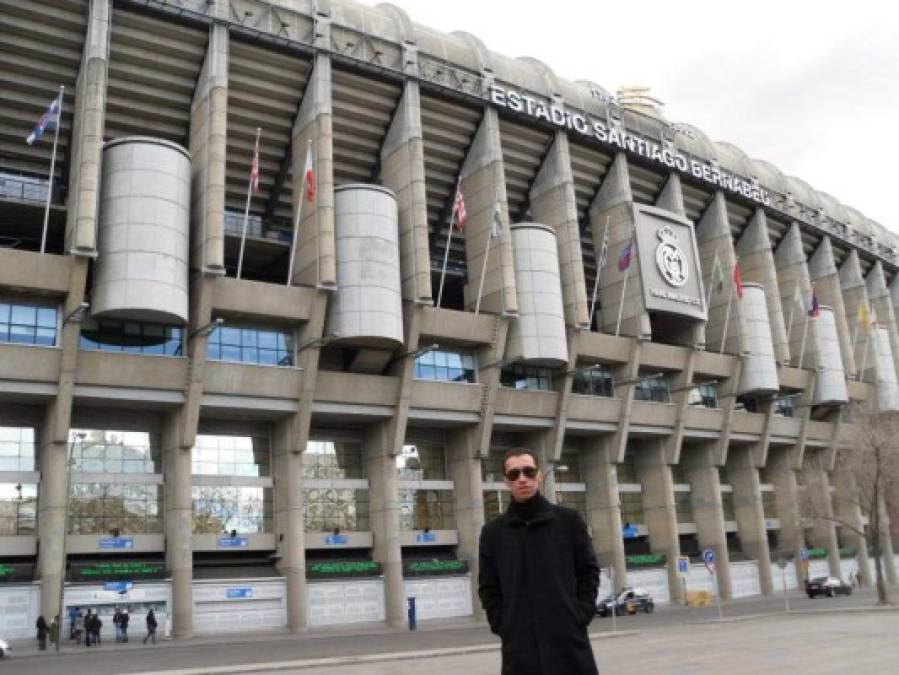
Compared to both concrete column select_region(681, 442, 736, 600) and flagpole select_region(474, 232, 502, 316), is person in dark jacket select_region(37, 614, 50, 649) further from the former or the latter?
concrete column select_region(681, 442, 736, 600)

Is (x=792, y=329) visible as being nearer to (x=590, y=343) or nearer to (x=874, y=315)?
(x=874, y=315)

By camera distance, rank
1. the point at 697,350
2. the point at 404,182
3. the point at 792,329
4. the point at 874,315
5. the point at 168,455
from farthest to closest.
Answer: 1. the point at 874,315
2. the point at 792,329
3. the point at 697,350
4. the point at 404,182
5. the point at 168,455

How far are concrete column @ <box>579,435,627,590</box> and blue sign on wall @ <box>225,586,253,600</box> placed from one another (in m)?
24.2

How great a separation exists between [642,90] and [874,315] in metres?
36.6

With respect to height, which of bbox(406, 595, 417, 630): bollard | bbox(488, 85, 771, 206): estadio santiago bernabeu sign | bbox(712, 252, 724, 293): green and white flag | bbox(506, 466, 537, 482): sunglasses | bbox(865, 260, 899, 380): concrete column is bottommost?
bbox(406, 595, 417, 630): bollard

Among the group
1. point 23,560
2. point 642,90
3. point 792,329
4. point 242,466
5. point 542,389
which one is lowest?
point 23,560

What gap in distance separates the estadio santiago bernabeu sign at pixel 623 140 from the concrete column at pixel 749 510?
21.7 m

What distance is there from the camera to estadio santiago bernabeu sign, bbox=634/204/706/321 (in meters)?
61.3

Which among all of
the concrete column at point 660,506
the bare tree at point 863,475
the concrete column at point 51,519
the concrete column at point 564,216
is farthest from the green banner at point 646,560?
the concrete column at point 51,519

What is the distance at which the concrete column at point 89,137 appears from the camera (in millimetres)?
39062

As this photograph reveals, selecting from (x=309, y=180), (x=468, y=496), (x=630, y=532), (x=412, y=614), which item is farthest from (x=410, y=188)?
(x=630, y=532)

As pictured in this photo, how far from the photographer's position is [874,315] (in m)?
86.4

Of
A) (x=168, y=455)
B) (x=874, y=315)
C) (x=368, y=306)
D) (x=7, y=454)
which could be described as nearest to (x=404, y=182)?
(x=368, y=306)

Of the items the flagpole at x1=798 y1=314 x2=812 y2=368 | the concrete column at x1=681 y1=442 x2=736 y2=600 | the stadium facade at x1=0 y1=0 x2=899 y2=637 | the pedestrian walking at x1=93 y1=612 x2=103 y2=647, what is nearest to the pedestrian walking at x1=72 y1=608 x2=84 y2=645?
→ the stadium facade at x1=0 y1=0 x2=899 y2=637
